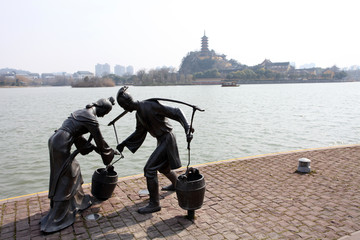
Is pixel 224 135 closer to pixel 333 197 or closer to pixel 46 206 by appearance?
pixel 333 197

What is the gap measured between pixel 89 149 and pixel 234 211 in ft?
8.92

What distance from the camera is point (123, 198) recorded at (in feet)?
18.1

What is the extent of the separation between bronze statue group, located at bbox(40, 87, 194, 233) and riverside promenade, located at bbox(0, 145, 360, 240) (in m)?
0.22

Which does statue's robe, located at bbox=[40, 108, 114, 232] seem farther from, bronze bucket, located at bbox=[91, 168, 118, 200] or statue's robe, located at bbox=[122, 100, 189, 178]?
statue's robe, located at bbox=[122, 100, 189, 178]

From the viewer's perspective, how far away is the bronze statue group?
4.40 metres

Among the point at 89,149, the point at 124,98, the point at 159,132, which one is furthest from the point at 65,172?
the point at 159,132

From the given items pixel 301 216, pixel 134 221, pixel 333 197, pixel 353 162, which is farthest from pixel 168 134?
pixel 353 162

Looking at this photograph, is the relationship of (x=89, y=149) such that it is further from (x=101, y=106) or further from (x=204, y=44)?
(x=204, y=44)

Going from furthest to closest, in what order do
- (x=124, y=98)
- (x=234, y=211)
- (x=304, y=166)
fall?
(x=304, y=166), (x=234, y=211), (x=124, y=98)

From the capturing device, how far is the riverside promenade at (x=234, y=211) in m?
4.25

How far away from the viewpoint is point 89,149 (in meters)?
5.01

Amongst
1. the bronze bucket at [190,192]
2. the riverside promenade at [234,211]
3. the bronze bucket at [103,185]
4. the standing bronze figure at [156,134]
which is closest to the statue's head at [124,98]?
the standing bronze figure at [156,134]

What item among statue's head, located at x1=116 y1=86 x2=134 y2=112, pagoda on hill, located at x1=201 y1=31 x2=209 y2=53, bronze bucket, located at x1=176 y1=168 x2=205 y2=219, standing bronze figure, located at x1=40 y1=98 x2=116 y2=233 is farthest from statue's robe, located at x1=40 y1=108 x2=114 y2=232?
pagoda on hill, located at x1=201 y1=31 x2=209 y2=53

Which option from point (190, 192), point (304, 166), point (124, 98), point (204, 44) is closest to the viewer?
point (190, 192)
